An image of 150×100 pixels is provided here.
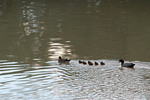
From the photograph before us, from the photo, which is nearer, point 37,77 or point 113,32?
point 37,77

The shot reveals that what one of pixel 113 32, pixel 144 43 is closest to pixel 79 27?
pixel 113 32

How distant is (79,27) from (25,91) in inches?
512

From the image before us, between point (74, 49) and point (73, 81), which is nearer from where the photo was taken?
point (73, 81)

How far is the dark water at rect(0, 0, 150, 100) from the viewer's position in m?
13.0

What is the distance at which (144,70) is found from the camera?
15.2m

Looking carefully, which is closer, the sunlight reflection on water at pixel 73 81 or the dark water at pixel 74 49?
the sunlight reflection on water at pixel 73 81

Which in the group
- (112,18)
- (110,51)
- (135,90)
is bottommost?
(135,90)

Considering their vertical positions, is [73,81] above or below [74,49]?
below

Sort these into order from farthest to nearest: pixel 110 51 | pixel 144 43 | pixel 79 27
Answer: pixel 79 27
pixel 144 43
pixel 110 51

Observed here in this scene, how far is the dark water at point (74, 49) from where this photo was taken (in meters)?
13.0

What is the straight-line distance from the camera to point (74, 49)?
19562 millimetres

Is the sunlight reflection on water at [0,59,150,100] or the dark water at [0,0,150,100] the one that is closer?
the sunlight reflection on water at [0,59,150,100]

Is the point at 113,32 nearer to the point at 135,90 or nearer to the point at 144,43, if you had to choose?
the point at 144,43

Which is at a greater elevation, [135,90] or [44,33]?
[44,33]
